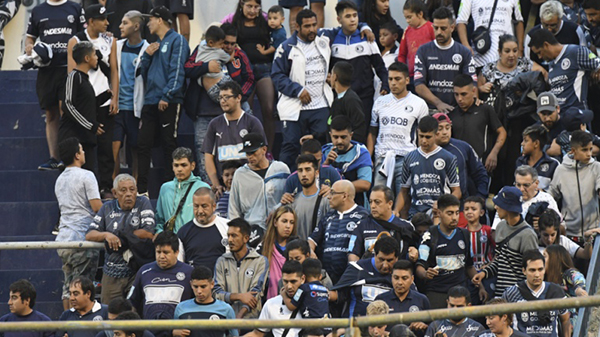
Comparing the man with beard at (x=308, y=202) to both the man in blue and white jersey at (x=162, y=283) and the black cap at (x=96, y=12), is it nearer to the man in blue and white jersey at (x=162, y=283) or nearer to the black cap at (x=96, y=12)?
the man in blue and white jersey at (x=162, y=283)

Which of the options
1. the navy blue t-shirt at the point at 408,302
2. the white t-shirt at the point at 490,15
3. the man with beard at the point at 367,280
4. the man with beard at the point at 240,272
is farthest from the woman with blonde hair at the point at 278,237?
the white t-shirt at the point at 490,15

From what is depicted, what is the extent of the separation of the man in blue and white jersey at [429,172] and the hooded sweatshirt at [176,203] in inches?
80.1

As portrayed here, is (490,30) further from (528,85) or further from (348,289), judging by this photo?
(348,289)

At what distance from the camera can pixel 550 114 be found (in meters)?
12.5

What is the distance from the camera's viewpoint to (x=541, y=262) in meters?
9.70

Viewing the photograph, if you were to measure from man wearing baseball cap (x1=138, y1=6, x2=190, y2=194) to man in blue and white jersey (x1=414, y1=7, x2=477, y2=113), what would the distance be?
8.70ft

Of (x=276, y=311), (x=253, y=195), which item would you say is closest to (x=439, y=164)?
(x=253, y=195)

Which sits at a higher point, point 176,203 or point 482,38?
point 482,38

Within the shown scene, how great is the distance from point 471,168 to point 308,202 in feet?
6.46

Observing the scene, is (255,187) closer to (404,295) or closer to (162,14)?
(404,295)

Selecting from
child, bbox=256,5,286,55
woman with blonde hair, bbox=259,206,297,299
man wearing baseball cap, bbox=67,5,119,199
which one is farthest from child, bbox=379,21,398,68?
woman with blonde hair, bbox=259,206,297,299

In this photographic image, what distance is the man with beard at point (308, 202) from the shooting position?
11.0 metres

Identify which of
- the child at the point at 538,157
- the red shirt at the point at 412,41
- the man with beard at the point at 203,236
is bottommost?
the man with beard at the point at 203,236

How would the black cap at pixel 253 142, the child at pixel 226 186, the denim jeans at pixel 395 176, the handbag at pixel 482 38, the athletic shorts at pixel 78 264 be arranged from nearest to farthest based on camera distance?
the athletic shorts at pixel 78 264, the black cap at pixel 253 142, the child at pixel 226 186, the denim jeans at pixel 395 176, the handbag at pixel 482 38
